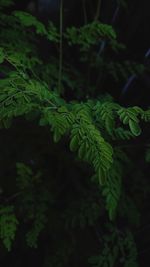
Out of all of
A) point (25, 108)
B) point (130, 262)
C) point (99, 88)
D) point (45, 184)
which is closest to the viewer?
point (25, 108)

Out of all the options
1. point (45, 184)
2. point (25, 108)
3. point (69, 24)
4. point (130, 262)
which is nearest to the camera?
point (25, 108)

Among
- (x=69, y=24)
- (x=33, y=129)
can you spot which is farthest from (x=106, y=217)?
(x=69, y=24)

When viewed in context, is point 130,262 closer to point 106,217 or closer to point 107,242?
point 107,242

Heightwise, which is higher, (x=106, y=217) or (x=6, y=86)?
(x=6, y=86)

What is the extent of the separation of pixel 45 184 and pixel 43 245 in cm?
39

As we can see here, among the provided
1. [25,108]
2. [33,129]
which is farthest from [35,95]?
[33,129]

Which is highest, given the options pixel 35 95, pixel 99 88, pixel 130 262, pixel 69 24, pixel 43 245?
pixel 69 24

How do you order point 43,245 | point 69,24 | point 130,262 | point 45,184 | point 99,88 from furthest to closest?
point 69,24, point 99,88, point 43,245, point 45,184, point 130,262

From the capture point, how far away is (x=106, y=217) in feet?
6.89

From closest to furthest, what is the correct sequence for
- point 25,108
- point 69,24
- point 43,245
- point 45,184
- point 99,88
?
point 25,108 < point 45,184 < point 43,245 < point 99,88 < point 69,24

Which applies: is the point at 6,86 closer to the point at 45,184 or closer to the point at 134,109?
the point at 134,109

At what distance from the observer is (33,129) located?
2002 millimetres

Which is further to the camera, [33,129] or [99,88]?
[99,88]

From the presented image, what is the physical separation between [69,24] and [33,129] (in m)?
1.04
